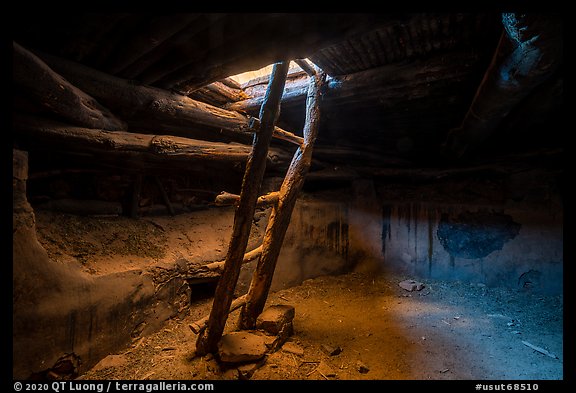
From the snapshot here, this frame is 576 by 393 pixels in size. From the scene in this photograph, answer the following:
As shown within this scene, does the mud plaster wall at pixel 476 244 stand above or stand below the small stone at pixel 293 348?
above

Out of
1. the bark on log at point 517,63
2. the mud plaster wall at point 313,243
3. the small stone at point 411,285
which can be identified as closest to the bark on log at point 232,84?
the mud plaster wall at point 313,243

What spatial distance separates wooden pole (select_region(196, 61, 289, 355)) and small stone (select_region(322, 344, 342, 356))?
114 centimetres

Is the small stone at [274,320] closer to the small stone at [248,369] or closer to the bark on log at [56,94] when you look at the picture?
the small stone at [248,369]

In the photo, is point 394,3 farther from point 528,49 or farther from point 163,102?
point 163,102

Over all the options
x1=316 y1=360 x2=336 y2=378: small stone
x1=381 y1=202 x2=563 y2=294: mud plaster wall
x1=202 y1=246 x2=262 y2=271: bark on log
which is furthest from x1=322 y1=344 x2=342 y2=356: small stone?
x1=381 y1=202 x2=563 y2=294: mud plaster wall

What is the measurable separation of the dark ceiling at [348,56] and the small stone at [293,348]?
9.20 ft

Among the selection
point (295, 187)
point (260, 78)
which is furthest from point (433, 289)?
point (260, 78)

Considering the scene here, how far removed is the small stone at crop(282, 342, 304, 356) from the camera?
2775 mm

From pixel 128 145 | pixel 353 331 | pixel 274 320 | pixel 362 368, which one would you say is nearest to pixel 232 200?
pixel 274 320

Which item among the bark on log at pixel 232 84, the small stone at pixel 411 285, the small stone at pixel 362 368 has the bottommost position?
the small stone at pixel 362 368

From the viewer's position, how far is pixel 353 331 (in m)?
3.31

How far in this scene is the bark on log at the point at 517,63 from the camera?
168 cm

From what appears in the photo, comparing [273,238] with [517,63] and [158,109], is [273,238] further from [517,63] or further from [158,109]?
[517,63]

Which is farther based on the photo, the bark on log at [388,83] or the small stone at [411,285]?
the small stone at [411,285]
